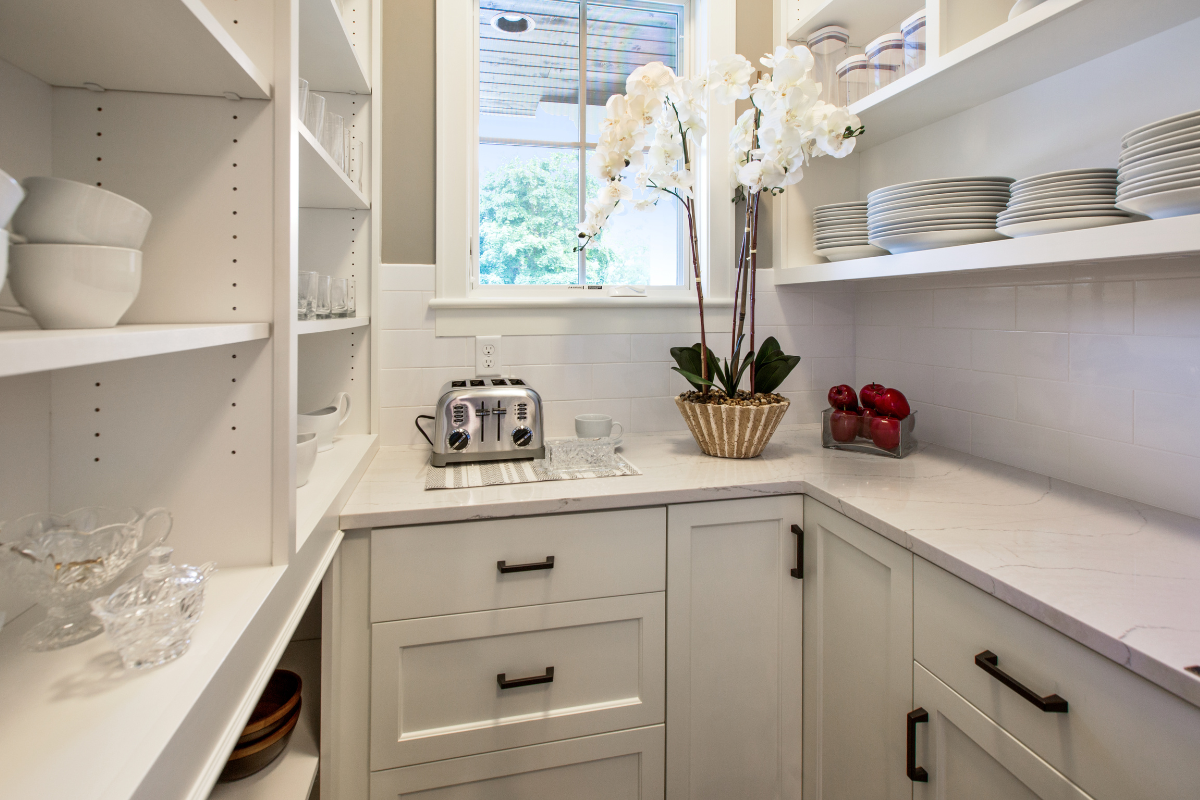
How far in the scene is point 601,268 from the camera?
2.07 meters

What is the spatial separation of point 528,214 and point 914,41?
3.71ft

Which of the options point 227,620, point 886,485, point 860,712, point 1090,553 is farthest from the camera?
point 886,485

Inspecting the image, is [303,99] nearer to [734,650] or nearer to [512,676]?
[512,676]

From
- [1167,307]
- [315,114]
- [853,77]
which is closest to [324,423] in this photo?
[315,114]

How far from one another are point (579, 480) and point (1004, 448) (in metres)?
1.09

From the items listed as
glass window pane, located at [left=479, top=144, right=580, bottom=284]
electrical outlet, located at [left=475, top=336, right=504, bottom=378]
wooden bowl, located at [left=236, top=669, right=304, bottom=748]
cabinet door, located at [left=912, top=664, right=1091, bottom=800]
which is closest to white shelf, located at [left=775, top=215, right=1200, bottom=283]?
cabinet door, located at [left=912, top=664, right=1091, bottom=800]

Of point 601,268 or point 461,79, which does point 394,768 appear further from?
point 461,79

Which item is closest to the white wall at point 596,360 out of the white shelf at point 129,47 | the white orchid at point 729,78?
the white orchid at point 729,78

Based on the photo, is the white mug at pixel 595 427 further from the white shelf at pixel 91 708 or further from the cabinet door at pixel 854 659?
the white shelf at pixel 91 708

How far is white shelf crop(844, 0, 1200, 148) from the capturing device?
1.11 metres

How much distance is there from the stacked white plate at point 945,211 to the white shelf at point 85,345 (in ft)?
4.40

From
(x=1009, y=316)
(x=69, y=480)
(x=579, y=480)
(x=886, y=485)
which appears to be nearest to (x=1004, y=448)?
(x=1009, y=316)

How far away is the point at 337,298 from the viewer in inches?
59.2

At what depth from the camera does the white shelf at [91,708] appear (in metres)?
0.48
